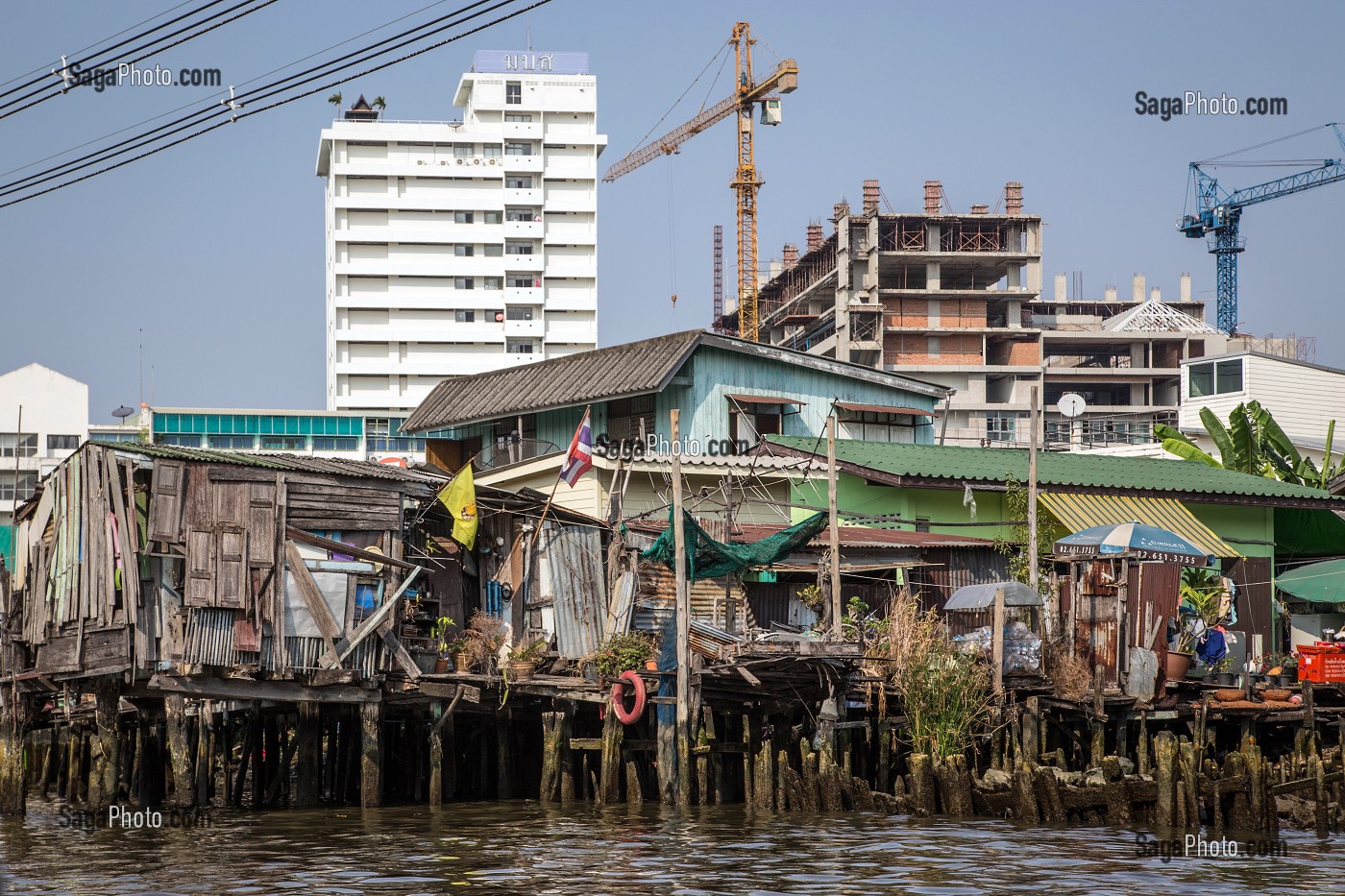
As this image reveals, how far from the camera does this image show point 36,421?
80.9 m

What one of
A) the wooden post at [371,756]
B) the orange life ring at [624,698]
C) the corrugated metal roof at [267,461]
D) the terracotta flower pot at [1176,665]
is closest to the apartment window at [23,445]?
the corrugated metal roof at [267,461]

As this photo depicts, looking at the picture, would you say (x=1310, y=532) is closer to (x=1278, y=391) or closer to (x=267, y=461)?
(x=1278, y=391)

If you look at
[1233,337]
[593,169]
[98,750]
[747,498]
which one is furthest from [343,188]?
[98,750]

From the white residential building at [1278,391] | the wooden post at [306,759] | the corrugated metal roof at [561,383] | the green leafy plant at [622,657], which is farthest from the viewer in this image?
the white residential building at [1278,391]

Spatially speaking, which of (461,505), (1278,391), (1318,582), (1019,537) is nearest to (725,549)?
(461,505)

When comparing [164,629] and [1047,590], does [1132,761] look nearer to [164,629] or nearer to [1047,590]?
[1047,590]

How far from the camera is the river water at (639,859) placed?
1927 cm

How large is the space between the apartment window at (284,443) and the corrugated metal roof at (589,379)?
37708 mm

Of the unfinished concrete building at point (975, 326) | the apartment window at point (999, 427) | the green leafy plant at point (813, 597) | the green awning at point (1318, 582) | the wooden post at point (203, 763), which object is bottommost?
the wooden post at point (203, 763)

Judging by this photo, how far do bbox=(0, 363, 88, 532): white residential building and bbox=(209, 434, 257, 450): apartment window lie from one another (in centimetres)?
679

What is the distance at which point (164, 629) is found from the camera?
1001 inches

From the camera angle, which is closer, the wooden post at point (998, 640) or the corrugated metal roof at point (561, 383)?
the wooden post at point (998, 640)

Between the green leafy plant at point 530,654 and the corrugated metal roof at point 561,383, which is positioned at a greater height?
the corrugated metal roof at point 561,383

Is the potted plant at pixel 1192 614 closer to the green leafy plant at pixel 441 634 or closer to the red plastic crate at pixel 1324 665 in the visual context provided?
the red plastic crate at pixel 1324 665
